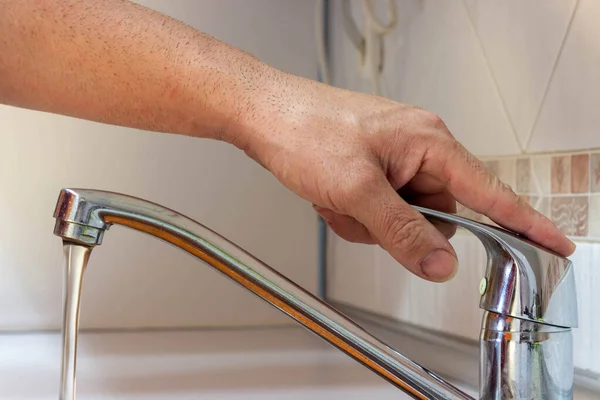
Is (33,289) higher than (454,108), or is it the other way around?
(454,108)

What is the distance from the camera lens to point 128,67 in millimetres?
515

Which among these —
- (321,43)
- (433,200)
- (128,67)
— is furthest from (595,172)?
(321,43)

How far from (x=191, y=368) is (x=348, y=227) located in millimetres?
293

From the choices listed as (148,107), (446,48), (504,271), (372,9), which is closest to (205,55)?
(148,107)

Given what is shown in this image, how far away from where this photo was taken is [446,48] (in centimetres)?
77

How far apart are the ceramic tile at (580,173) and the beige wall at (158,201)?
553mm

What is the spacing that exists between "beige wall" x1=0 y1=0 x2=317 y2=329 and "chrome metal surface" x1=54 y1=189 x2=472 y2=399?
1.94 ft

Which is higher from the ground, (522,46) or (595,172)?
(522,46)

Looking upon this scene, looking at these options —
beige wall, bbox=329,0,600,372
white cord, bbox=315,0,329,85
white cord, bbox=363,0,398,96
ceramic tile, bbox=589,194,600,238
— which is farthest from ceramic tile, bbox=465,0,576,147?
white cord, bbox=315,0,329,85

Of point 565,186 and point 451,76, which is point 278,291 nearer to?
point 565,186

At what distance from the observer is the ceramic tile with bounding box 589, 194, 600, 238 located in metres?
0.55

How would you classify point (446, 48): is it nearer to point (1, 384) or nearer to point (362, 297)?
point (362, 297)

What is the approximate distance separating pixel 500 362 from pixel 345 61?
70cm

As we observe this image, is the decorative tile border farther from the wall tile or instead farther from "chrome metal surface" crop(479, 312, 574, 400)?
"chrome metal surface" crop(479, 312, 574, 400)
